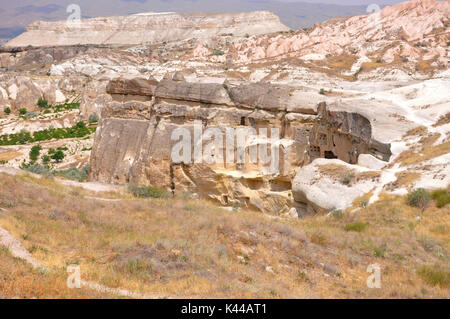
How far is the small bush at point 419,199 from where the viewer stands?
1043cm

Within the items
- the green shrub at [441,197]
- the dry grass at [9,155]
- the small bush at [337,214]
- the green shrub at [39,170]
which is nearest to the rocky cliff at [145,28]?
the dry grass at [9,155]

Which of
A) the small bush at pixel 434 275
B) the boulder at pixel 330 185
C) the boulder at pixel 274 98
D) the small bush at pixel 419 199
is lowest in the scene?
the boulder at pixel 330 185

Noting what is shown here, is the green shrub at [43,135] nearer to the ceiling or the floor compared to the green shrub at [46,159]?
nearer to the floor

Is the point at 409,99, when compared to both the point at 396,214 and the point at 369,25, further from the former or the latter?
the point at 369,25

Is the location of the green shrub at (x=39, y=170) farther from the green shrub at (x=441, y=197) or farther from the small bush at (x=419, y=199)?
the green shrub at (x=441, y=197)

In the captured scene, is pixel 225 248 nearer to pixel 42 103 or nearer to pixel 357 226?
pixel 357 226

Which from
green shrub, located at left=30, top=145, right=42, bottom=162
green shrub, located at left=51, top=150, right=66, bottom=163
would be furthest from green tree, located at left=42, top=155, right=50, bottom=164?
green shrub, located at left=30, top=145, right=42, bottom=162

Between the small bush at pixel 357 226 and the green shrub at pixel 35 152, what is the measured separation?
108 feet

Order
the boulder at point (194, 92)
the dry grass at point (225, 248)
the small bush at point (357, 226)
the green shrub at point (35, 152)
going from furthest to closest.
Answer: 1. the green shrub at point (35, 152)
2. the boulder at point (194, 92)
3. the small bush at point (357, 226)
4. the dry grass at point (225, 248)

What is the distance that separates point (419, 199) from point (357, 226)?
6.03 feet

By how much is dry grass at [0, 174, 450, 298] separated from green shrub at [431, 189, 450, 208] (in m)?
0.21

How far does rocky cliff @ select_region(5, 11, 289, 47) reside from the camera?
123 meters

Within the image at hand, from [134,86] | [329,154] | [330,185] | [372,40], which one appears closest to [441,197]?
[330,185]
